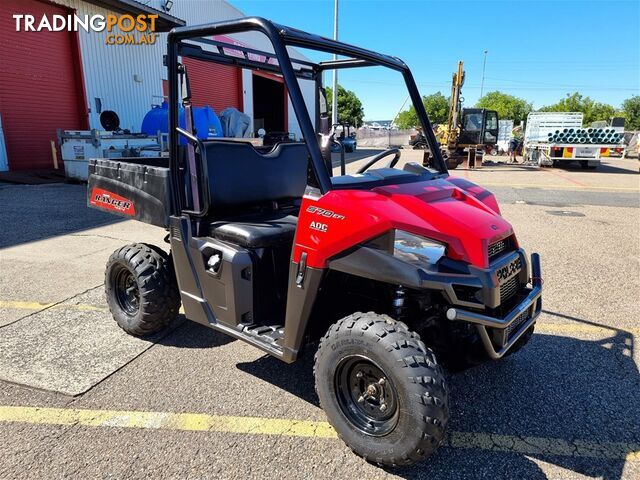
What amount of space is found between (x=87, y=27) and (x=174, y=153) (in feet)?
45.5

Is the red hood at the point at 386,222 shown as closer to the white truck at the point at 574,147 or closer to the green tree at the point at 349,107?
the white truck at the point at 574,147

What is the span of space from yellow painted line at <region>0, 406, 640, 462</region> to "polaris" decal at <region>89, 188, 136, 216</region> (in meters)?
1.46

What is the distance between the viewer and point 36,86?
12961mm

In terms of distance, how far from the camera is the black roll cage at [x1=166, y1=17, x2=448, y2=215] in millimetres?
2324

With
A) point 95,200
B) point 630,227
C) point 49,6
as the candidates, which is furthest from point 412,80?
point 49,6

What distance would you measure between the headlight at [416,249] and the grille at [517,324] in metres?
0.57

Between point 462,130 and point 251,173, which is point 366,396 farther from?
point 462,130

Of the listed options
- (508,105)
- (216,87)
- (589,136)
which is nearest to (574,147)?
(589,136)

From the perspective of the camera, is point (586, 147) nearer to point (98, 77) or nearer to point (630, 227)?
point (630, 227)

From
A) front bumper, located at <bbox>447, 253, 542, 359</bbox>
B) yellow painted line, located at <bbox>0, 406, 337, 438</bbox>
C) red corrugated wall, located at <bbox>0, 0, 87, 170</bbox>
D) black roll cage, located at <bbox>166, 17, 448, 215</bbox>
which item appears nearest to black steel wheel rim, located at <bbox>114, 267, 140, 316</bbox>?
black roll cage, located at <bbox>166, 17, 448, 215</bbox>

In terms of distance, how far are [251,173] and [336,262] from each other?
1.32 metres

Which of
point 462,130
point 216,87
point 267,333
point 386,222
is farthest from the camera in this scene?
point 462,130

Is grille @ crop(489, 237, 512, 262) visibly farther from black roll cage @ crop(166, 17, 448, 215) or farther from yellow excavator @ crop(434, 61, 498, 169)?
yellow excavator @ crop(434, 61, 498, 169)

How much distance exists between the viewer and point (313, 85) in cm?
387
